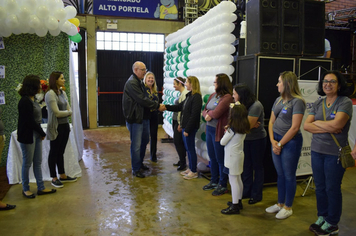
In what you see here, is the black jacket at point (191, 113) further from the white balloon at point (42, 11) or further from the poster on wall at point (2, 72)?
the poster on wall at point (2, 72)

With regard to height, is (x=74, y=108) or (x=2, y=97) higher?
(x=2, y=97)

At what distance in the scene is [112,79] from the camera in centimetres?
949

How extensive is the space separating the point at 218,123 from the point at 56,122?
6.77ft

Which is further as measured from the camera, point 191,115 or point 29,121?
point 191,115

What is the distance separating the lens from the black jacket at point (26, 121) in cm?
358

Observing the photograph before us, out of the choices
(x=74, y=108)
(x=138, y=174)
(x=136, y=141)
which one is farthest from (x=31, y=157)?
(x=74, y=108)

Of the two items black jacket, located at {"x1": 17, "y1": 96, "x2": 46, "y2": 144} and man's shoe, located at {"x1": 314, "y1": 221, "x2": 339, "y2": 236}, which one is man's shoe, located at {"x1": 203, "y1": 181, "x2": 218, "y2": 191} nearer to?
man's shoe, located at {"x1": 314, "y1": 221, "x2": 339, "y2": 236}

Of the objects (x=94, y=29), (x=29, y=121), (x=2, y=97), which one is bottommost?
(x=29, y=121)

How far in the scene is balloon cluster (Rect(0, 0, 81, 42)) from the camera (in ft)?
14.4

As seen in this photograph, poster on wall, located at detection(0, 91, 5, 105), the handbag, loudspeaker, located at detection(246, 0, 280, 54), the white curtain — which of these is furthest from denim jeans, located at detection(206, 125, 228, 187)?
poster on wall, located at detection(0, 91, 5, 105)

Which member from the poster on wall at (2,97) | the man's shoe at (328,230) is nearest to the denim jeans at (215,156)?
the man's shoe at (328,230)

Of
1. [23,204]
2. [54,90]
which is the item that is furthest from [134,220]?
[54,90]

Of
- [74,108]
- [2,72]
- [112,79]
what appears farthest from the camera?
[112,79]

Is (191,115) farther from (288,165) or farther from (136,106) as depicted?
(288,165)
